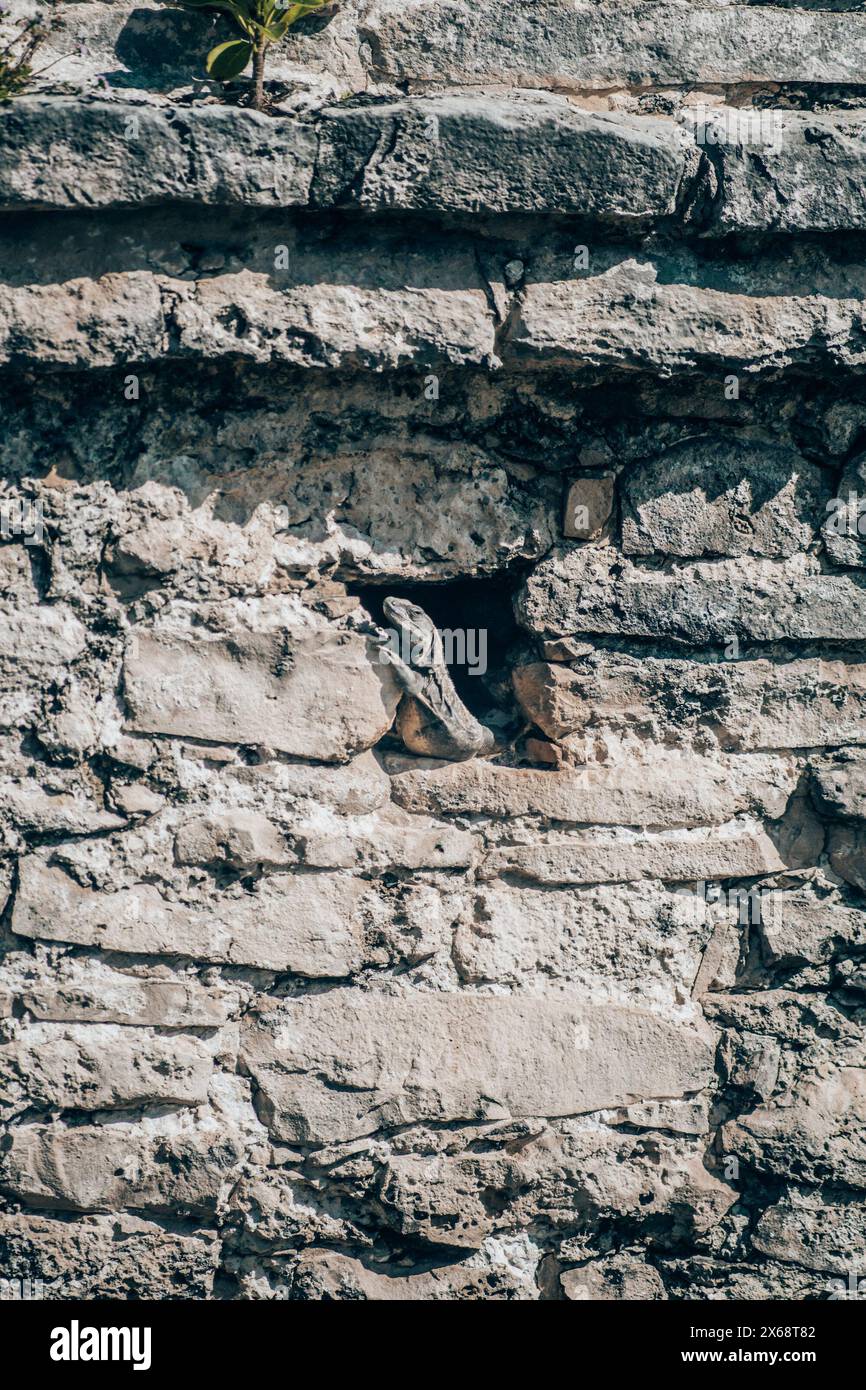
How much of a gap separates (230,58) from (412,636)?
1238mm

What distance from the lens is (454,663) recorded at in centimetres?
290

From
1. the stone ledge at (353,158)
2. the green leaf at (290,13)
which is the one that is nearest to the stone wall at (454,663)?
the stone ledge at (353,158)

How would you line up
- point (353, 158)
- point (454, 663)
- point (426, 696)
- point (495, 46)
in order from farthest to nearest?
point (454, 663) < point (426, 696) < point (495, 46) < point (353, 158)

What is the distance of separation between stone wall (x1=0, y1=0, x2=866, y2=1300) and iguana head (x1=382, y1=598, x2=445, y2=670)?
0.19ft

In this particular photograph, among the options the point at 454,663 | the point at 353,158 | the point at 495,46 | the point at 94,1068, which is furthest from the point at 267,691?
the point at 495,46

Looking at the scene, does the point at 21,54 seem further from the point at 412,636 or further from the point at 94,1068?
the point at 94,1068

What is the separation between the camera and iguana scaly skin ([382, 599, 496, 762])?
2705mm

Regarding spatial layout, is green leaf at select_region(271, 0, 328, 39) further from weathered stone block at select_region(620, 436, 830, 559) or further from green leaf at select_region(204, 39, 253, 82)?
weathered stone block at select_region(620, 436, 830, 559)

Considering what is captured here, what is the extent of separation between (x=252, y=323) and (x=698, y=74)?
114 cm

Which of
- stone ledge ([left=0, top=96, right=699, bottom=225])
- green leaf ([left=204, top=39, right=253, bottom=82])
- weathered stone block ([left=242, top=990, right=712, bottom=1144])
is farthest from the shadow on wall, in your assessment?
green leaf ([left=204, top=39, right=253, bottom=82])

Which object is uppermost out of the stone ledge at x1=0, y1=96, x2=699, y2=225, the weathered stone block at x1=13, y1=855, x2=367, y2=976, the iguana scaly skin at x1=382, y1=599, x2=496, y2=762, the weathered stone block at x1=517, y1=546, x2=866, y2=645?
the stone ledge at x1=0, y1=96, x2=699, y2=225

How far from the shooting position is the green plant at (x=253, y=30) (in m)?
2.39

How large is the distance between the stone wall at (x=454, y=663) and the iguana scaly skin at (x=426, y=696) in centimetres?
5

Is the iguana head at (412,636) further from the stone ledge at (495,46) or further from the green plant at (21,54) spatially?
the green plant at (21,54)
